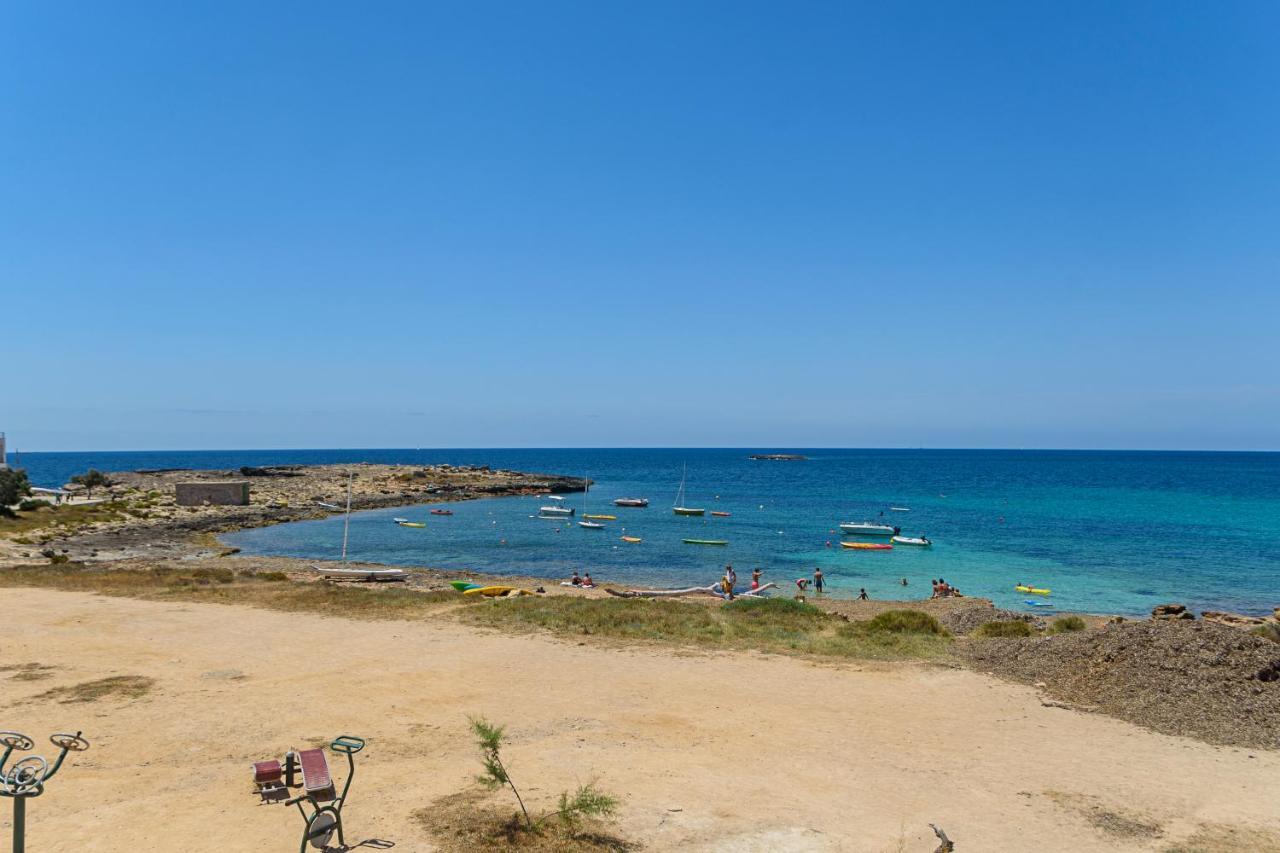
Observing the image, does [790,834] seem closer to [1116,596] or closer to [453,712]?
[453,712]

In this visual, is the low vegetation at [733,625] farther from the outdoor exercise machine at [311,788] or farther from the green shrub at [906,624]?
the outdoor exercise machine at [311,788]

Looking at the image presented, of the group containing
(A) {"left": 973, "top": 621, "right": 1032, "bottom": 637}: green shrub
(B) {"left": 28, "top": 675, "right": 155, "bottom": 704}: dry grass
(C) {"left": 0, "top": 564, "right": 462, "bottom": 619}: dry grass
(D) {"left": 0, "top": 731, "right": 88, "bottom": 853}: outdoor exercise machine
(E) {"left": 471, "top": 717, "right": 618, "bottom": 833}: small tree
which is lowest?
(C) {"left": 0, "top": 564, "right": 462, "bottom": 619}: dry grass

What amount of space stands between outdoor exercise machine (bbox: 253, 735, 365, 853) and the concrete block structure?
6899 cm

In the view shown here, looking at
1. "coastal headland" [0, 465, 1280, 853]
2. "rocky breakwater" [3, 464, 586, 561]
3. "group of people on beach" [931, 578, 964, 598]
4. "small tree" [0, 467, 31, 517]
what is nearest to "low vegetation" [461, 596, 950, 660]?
"coastal headland" [0, 465, 1280, 853]

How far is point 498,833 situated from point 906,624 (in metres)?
18.4

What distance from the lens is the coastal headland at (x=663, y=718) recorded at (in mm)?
10227

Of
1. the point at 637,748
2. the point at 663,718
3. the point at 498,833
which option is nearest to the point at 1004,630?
the point at 663,718

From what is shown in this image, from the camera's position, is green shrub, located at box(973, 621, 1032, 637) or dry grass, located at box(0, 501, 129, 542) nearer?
green shrub, located at box(973, 621, 1032, 637)

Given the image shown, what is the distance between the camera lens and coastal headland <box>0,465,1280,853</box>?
10227mm

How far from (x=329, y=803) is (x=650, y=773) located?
4.65m

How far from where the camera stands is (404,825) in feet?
32.0

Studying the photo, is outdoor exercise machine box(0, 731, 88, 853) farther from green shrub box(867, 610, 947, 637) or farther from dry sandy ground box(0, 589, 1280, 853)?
green shrub box(867, 610, 947, 637)

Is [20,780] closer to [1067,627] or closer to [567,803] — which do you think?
[567,803]

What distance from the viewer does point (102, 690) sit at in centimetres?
1545
